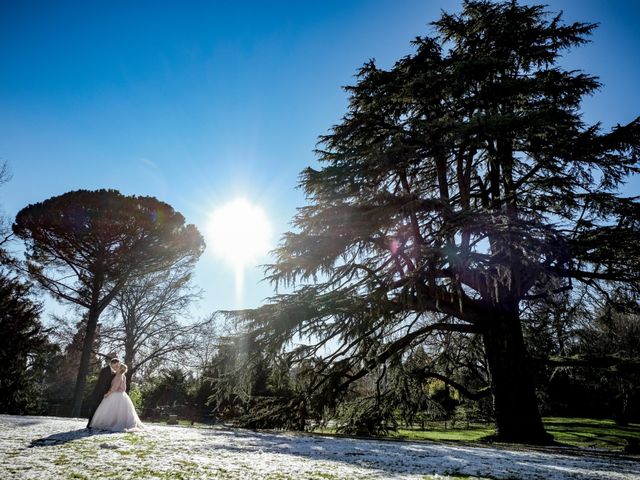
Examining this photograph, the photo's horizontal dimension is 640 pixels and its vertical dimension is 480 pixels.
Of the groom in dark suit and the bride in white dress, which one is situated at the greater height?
the groom in dark suit

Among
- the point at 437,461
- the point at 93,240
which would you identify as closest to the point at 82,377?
the point at 93,240

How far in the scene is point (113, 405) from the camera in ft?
26.8

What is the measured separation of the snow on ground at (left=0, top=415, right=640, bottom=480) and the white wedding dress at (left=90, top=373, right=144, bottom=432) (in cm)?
162

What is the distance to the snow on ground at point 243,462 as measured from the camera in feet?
12.5

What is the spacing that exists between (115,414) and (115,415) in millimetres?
20

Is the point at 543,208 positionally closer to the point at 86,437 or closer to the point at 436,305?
the point at 436,305

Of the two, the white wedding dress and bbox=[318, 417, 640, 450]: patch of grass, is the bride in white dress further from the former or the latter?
bbox=[318, 417, 640, 450]: patch of grass

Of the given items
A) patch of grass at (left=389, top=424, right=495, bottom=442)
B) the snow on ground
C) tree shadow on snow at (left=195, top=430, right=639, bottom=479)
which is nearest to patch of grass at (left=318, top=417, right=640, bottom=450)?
patch of grass at (left=389, top=424, right=495, bottom=442)

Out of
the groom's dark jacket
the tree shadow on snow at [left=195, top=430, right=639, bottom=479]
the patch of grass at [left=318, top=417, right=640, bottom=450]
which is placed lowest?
the patch of grass at [left=318, top=417, right=640, bottom=450]

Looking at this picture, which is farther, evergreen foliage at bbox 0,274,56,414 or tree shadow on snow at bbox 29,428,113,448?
evergreen foliage at bbox 0,274,56,414

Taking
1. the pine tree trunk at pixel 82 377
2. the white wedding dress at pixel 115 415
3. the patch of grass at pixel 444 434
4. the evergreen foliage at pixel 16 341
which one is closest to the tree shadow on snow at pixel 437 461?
the white wedding dress at pixel 115 415

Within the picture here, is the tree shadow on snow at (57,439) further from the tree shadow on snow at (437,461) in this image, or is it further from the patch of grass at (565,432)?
the patch of grass at (565,432)

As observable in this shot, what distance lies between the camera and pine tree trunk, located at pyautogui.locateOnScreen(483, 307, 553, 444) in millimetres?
9750

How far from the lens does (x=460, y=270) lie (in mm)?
8453
